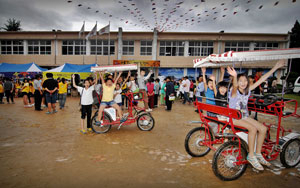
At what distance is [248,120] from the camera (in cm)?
339

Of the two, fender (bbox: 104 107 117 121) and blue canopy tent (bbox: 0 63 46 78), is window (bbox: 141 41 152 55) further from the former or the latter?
fender (bbox: 104 107 117 121)

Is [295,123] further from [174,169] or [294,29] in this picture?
[294,29]

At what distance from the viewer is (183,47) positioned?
75.3ft

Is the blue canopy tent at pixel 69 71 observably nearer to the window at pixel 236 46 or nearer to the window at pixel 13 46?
the window at pixel 13 46

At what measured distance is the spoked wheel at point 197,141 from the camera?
151 inches

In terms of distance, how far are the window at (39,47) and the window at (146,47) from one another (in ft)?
40.9

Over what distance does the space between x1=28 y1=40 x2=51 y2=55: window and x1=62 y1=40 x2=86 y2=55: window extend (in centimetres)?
218

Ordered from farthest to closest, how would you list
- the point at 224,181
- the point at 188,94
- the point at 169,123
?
the point at 188,94
the point at 169,123
the point at 224,181

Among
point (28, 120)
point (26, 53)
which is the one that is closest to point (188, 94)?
point (28, 120)

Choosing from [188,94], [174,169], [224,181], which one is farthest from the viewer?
[188,94]

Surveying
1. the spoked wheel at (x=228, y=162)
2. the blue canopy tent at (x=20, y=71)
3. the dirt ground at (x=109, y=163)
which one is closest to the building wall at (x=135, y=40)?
the blue canopy tent at (x=20, y=71)

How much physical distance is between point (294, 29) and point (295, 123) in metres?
37.5

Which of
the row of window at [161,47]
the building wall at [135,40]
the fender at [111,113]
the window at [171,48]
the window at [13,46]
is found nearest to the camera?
the fender at [111,113]

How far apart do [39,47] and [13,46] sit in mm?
3862
